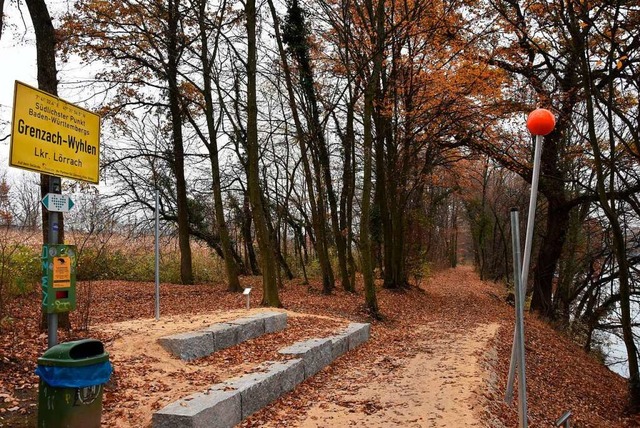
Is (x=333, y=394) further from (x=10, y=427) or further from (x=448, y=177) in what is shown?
(x=448, y=177)

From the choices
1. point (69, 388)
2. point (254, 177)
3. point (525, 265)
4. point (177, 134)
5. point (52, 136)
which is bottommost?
point (69, 388)

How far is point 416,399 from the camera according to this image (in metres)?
6.33

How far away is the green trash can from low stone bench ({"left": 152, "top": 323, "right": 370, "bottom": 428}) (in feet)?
2.15

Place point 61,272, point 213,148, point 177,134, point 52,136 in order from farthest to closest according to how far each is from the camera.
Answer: point 177,134, point 213,148, point 61,272, point 52,136

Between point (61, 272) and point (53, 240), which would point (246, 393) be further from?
point (53, 240)

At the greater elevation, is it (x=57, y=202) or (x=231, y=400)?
(x=57, y=202)

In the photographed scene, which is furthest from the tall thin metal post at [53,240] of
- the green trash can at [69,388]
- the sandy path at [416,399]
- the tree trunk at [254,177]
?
the tree trunk at [254,177]

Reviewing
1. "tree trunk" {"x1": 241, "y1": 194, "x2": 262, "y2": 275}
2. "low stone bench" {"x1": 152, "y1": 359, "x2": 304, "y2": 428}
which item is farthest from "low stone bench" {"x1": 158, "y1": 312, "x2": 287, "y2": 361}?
"tree trunk" {"x1": 241, "y1": 194, "x2": 262, "y2": 275}

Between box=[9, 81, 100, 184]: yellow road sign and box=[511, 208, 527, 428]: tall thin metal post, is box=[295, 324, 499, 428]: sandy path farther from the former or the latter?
box=[9, 81, 100, 184]: yellow road sign

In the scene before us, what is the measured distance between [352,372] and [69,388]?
479 cm

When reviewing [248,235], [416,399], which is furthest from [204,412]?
[248,235]

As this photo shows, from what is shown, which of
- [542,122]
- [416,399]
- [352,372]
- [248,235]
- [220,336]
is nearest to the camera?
[542,122]

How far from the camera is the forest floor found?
536 centimetres

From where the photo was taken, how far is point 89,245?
19.2 m
